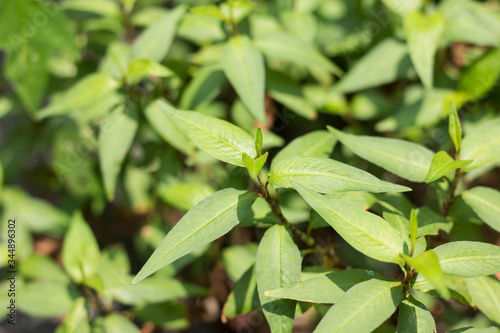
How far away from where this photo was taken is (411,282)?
3.55 ft

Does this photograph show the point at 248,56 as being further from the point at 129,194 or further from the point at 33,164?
the point at 33,164

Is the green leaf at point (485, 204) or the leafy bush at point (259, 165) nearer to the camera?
the leafy bush at point (259, 165)

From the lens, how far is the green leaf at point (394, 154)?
4.10ft

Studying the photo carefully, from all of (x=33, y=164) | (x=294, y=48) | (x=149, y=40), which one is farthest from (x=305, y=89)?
(x=33, y=164)

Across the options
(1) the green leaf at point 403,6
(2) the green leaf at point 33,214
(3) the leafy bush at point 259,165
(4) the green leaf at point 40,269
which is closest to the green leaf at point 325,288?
(3) the leafy bush at point 259,165

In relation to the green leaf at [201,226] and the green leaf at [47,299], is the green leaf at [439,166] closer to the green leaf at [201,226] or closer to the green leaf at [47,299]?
the green leaf at [201,226]

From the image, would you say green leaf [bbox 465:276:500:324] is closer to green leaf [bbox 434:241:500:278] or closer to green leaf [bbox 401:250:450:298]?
green leaf [bbox 434:241:500:278]

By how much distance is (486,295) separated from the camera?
1313 mm

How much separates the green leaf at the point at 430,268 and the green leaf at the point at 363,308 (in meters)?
0.11

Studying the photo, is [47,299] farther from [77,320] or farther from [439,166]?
[439,166]

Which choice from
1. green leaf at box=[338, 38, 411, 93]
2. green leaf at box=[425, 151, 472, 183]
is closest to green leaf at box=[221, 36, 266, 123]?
green leaf at box=[338, 38, 411, 93]

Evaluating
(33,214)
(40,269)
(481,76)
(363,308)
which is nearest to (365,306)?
(363,308)

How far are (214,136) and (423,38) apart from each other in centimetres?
98

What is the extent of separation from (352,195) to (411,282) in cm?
33
